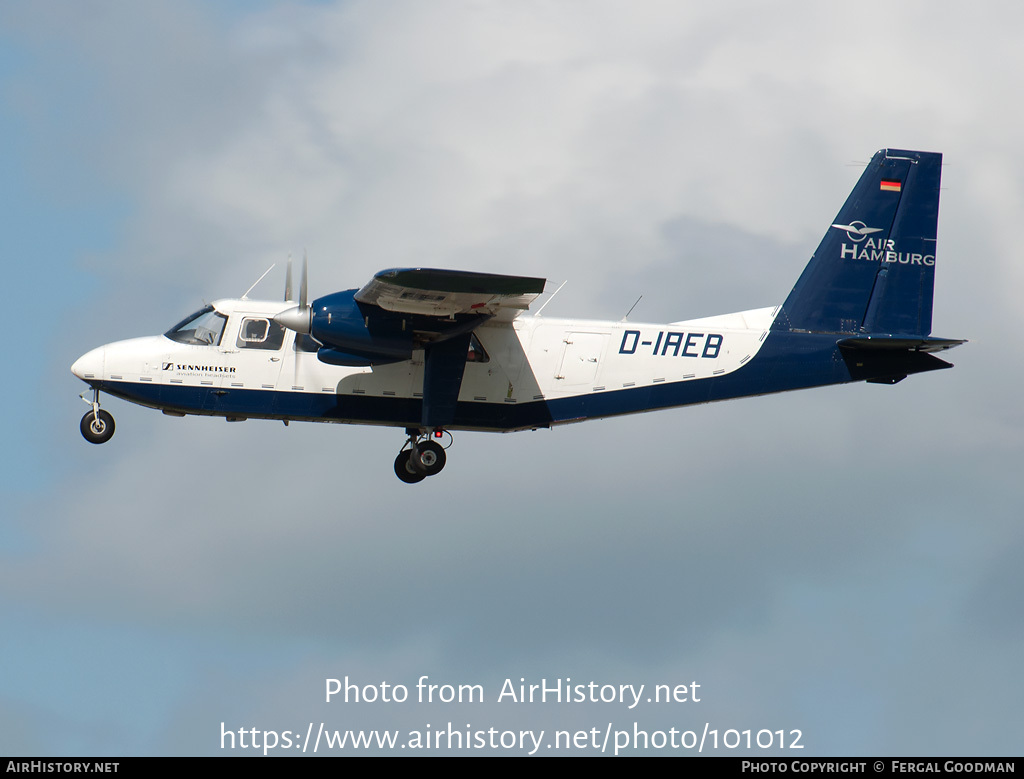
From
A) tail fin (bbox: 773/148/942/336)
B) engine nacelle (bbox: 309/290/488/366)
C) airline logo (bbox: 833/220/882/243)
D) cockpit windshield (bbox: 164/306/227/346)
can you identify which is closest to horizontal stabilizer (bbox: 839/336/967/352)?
tail fin (bbox: 773/148/942/336)

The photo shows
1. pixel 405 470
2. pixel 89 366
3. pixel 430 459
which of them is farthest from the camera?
pixel 405 470

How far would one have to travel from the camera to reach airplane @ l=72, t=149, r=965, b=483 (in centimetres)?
2372

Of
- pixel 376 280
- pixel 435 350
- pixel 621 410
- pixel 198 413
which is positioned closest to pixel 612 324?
pixel 621 410

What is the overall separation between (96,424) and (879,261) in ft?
47.3

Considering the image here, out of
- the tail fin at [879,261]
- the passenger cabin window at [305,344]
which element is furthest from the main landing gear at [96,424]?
the tail fin at [879,261]

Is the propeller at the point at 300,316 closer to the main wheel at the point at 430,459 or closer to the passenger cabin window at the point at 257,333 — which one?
the passenger cabin window at the point at 257,333

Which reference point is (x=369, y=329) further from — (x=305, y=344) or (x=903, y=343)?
(x=903, y=343)

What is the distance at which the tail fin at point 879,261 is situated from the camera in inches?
981

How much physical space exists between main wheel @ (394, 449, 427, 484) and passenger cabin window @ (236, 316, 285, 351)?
3041mm

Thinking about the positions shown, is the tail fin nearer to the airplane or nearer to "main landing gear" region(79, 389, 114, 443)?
the airplane

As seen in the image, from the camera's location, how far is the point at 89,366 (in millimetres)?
23797

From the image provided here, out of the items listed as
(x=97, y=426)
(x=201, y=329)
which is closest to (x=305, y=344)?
(x=201, y=329)

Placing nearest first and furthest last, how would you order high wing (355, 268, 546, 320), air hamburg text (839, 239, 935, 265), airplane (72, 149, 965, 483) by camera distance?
1. high wing (355, 268, 546, 320)
2. airplane (72, 149, 965, 483)
3. air hamburg text (839, 239, 935, 265)

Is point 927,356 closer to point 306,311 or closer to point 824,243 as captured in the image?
point 824,243
